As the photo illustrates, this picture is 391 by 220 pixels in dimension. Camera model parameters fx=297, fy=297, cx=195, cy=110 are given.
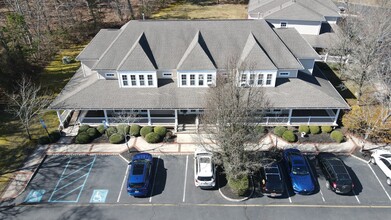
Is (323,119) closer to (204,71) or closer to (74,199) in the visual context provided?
(204,71)

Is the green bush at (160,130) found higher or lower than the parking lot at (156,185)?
higher

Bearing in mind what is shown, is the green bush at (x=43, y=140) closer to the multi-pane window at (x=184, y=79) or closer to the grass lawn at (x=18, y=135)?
the grass lawn at (x=18, y=135)

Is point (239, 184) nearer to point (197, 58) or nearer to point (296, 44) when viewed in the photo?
point (197, 58)

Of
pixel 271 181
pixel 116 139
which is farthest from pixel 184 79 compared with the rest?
pixel 271 181

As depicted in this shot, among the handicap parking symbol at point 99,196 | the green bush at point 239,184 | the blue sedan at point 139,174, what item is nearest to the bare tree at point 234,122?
the green bush at point 239,184

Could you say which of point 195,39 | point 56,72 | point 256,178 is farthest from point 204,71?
point 56,72

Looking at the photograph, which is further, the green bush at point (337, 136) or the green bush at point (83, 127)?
the green bush at point (83, 127)

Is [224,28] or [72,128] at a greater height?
[224,28]
